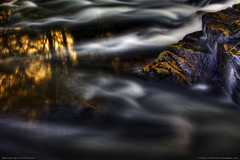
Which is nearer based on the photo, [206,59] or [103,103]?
[103,103]

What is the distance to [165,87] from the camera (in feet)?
10.7

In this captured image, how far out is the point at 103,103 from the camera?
9.73ft

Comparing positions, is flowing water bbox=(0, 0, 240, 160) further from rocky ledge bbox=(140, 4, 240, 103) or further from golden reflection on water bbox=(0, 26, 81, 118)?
rocky ledge bbox=(140, 4, 240, 103)

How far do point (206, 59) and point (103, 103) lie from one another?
5.06 ft

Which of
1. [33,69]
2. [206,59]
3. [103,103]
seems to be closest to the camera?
[103,103]

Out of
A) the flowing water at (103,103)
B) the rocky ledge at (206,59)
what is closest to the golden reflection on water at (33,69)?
the flowing water at (103,103)

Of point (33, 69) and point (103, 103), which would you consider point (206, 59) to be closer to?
point (103, 103)

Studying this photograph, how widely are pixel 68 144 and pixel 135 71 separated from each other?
76.2 inches

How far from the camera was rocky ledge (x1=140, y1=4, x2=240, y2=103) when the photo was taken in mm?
2938

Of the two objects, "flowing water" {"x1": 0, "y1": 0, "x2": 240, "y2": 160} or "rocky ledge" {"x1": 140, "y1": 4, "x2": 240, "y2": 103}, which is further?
"rocky ledge" {"x1": 140, "y1": 4, "x2": 240, "y2": 103}

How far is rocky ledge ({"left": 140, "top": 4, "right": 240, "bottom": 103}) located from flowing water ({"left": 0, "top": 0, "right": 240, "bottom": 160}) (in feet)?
0.44

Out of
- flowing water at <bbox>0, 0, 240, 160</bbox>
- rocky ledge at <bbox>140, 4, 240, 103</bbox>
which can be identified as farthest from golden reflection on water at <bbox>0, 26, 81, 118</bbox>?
rocky ledge at <bbox>140, 4, 240, 103</bbox>

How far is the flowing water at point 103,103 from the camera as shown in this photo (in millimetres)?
2169

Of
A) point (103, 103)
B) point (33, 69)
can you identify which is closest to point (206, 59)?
point (103, 103)
